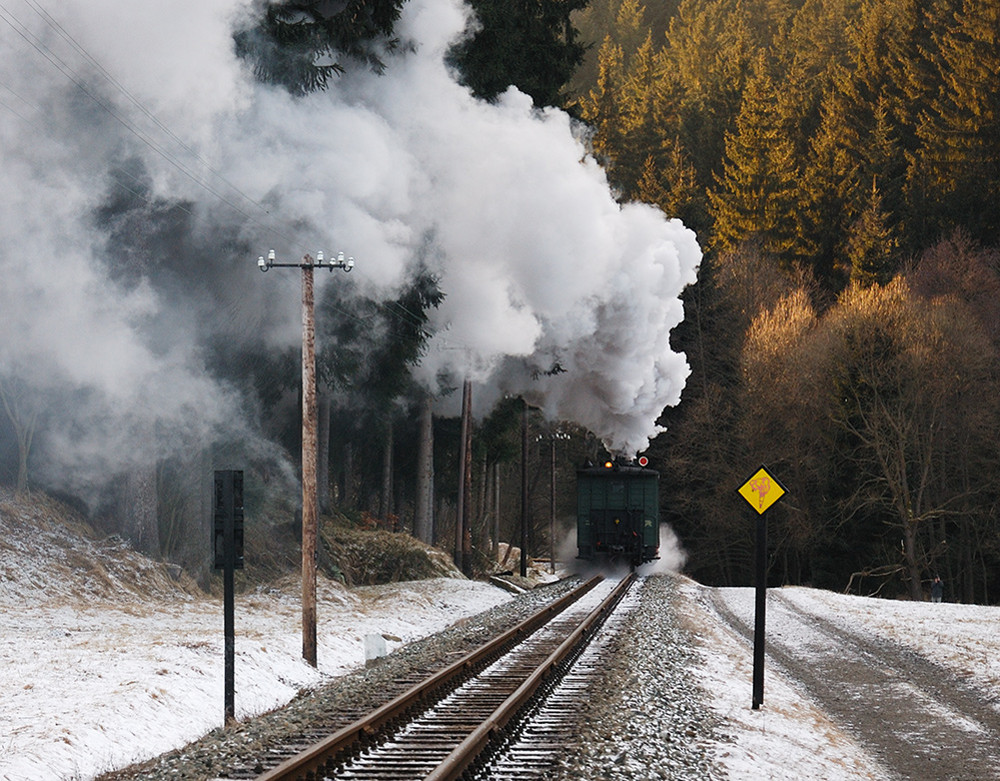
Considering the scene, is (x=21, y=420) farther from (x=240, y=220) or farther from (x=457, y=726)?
(x=457, y=726)

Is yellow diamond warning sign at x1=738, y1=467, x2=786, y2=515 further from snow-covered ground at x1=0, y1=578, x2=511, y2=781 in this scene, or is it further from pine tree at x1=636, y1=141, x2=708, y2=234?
pine tree at x1=636, y1=141, x2=708, y2=234

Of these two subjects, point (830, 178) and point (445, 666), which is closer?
point (445, 666)

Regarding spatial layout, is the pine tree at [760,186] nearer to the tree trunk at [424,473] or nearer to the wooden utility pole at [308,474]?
the tree trunk at [424,473]

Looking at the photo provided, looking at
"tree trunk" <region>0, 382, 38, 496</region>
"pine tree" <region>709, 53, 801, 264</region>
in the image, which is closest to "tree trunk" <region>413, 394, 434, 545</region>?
"tree trunk" <region>0, 382, 38, 496</region>

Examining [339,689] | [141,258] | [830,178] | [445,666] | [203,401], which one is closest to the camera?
[339,689]

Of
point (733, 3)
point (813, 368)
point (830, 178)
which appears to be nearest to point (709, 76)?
point (830, 178)

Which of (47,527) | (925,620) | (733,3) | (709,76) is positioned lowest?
(925,620)

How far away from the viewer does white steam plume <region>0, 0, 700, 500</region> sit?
20.4 m

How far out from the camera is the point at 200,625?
17.5 metres

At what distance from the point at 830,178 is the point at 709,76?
22.6m

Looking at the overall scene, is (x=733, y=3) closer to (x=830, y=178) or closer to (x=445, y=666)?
(x=830, y=178)

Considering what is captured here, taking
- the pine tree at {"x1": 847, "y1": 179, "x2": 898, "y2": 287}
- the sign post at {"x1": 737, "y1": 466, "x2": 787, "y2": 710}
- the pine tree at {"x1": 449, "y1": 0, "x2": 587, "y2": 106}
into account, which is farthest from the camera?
the pine tree at {"x1": 847, "y1": 179, "x2": 898, "y2": 287}

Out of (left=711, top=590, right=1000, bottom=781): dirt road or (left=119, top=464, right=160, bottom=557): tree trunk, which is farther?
(left=119, top=464, right=160, bottom=557): tree trunk

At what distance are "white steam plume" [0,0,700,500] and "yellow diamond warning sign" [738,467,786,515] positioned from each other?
1309 cm
